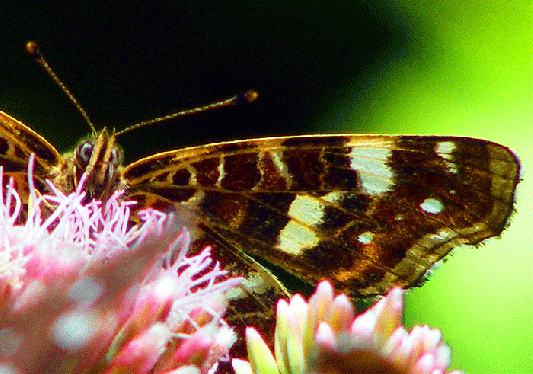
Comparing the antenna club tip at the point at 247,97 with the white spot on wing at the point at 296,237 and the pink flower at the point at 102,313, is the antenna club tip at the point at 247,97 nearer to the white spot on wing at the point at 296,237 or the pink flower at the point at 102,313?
the white spot on wing at the point at 296,237

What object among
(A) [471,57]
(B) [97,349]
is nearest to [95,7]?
(A) [471,57]

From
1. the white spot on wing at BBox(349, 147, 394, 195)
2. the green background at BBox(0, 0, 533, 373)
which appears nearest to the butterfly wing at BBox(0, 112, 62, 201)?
the white spot on wing at BBox(349, 147, 394, 195)

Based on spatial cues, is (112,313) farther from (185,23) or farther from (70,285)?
(185,23)

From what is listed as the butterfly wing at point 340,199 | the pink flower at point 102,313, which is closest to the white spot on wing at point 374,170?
the butterfly wing at point 340,199

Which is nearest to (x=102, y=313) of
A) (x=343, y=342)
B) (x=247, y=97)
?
(x=343, y=342)

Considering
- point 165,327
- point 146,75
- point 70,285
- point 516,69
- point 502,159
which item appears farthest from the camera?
point 146,75

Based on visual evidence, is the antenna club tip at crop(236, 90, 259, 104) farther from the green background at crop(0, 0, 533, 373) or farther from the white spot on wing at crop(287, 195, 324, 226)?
the green background at crop(0, 0, 533, 373)

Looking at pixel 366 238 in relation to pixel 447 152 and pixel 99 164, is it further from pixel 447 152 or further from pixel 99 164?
pixel 99 164
